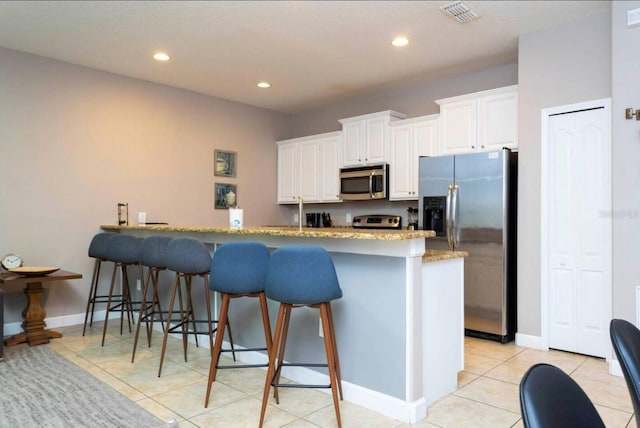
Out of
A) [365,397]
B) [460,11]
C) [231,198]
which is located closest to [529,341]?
[365,397]

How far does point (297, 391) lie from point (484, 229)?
2333 millimetres

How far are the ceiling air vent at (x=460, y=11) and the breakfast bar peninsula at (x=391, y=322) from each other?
194cm

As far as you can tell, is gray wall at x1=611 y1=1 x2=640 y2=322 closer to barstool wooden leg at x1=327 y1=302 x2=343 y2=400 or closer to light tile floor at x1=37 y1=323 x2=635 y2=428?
light tile floor at x1=37 y1=323 x2=635 y2=428

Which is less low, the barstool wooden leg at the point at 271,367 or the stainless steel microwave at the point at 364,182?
the stainless steel microwave at the point at 364,182

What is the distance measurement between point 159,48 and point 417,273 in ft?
11.1

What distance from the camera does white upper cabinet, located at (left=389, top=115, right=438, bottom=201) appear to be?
4.78m

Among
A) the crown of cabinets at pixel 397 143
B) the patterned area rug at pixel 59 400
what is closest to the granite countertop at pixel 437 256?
the patterned area rug at pixel 59 400

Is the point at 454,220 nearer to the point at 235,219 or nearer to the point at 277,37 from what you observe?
the point at 235,219

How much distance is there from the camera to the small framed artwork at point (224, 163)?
5801mm

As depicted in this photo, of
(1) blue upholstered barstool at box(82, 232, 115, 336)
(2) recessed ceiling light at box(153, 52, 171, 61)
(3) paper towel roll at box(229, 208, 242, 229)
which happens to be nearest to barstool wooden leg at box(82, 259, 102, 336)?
(1) blue upholstered barstool at box(82, 232, 115, 336)

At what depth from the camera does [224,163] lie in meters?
5.89

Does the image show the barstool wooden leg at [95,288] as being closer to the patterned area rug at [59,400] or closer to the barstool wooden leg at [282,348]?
the patterned area rug at [59,400]

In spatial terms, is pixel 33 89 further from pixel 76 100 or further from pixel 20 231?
pixel 20 231

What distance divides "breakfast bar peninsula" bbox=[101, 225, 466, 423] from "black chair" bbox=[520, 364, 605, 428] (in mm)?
1333
